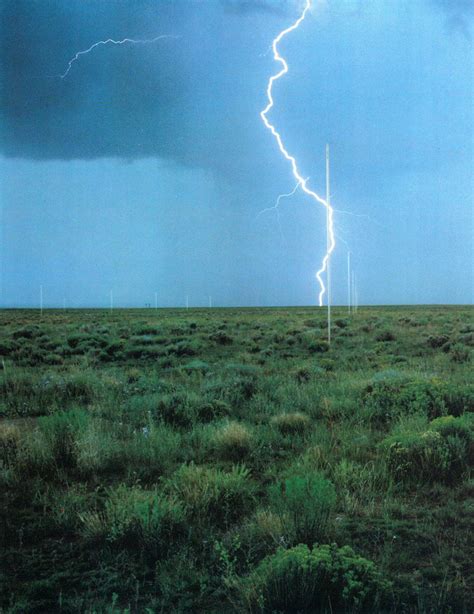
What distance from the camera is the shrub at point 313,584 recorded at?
3.32 meters

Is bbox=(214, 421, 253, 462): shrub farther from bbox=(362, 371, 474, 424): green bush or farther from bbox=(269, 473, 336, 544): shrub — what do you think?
bbox=(362, 371, 474, 424): green bush

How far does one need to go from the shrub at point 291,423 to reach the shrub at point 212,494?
2195 millimetres

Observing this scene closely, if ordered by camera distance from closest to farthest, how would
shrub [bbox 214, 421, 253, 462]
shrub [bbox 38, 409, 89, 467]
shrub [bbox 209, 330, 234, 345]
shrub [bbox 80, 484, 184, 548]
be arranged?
shrub [bbox 80, 484, 184, 548], shrub [bbox 38, 409, 89, 467], shrub [bbox 214, 421, 253, 462], shrub [bbox 209, 330, 234, 345]

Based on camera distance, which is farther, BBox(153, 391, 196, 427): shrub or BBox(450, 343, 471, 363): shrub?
BBox(450, 343, 471, 363): shrub

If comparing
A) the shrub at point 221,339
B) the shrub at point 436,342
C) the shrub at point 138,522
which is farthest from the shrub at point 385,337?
the shrub at point 138,522

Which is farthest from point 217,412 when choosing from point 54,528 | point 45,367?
point 45,367

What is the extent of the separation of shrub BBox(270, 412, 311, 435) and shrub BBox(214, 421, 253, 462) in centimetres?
93

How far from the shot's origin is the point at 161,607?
3.41 m

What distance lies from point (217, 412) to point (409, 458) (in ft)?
11.6

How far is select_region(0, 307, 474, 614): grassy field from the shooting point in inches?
138

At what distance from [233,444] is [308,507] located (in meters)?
2.49

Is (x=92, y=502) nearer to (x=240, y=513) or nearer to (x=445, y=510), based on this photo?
(x=240, y=513)

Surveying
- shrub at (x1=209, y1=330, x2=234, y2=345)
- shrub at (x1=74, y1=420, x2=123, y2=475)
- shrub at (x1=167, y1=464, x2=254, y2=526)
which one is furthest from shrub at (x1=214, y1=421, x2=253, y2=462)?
shrub at (x1=209, y1=330, x2=234, y2=345)

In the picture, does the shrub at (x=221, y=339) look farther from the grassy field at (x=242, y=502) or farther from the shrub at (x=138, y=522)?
the shrub at (x=138, y=522)
